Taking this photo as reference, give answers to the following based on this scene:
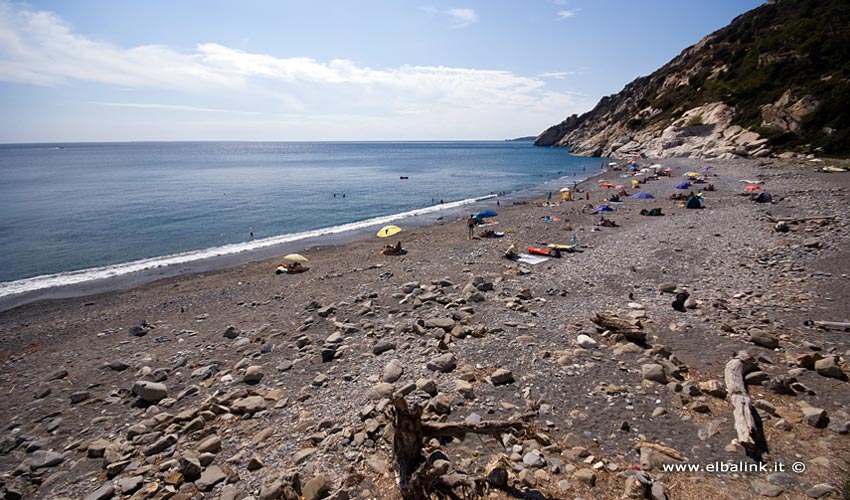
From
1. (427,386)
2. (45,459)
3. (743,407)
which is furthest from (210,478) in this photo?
(743,407)

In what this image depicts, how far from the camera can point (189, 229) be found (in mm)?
36000

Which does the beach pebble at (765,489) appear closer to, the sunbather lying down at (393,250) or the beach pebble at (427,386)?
the beach pebble at (427,386)

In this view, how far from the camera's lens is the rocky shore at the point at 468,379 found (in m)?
6.22

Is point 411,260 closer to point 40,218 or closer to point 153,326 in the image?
point 153,326

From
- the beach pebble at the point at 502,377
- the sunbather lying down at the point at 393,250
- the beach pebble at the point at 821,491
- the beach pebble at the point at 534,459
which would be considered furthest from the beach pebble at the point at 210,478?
the sunbather lying down at the point at 393,250

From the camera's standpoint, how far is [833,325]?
31.8ft

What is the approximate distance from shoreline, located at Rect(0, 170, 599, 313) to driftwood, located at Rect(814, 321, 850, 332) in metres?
27.3

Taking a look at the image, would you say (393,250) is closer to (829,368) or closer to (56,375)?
(56,375)

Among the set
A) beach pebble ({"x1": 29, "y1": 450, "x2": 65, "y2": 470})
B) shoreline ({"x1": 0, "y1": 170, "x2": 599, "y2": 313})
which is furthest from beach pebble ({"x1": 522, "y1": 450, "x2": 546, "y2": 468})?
shoreline ({"x1": 0, "y1": 170, "x2": 599, "y2": 313})

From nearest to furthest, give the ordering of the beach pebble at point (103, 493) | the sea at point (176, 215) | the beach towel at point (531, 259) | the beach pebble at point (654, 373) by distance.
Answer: the beach pebble at point (103, 493)
the beach pebble at point (654, 373)
the beach towel at point (531, 259)
the sea at point (176, 215)

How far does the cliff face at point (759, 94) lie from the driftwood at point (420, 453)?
62292mm

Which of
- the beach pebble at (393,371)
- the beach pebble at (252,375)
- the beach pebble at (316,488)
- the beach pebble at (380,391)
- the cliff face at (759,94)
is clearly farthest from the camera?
the cliff face at (759,94)

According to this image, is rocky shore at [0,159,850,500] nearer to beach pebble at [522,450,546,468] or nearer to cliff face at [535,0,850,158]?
beach pebble at [522,450,546,468]

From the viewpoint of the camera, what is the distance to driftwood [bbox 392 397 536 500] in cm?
533
